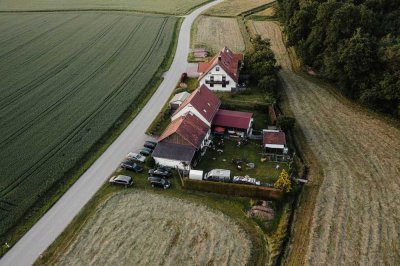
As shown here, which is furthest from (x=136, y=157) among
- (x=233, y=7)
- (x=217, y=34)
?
(x=233, y=7)

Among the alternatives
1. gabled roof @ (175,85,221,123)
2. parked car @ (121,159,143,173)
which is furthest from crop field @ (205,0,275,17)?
parked car @ (121,159,143,173)

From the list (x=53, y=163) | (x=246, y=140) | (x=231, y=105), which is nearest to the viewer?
(x=53, y=163)

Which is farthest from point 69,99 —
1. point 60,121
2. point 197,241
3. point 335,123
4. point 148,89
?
point 335,123

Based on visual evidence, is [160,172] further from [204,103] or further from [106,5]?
[106,5]

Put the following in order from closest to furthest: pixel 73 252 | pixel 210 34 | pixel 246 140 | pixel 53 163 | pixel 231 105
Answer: pixel 73 252
pixel 53 163
pixel 246 140
pixel 231 105
pixel 210 34

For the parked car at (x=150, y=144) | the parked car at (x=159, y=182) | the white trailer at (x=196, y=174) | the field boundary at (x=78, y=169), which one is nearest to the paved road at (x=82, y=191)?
the field boundary at (x=78, y=169)

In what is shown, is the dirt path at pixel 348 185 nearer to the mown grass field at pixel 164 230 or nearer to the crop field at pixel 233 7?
the mown grass field at pixel 164 230

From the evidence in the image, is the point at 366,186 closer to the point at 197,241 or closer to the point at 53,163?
the point at 197,241
